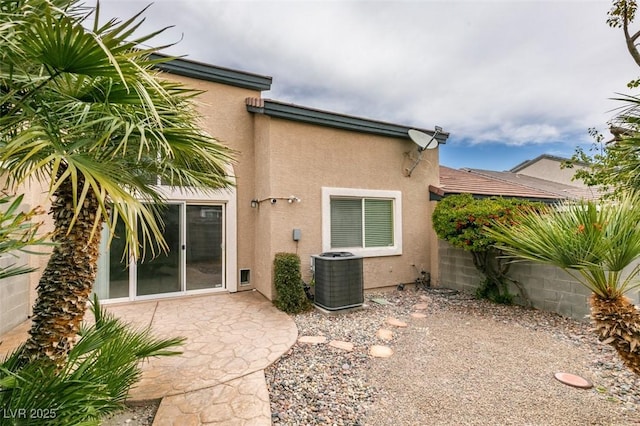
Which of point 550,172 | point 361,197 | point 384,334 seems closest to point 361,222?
point 361,197

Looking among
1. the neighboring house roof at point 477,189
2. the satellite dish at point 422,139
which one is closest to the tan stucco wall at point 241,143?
the satellite dish at point 422,139

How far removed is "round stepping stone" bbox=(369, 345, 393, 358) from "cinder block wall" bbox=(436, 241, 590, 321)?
4.20 meters

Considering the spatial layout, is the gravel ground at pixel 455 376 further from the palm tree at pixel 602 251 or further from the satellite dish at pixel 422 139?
the satellite dish at pixel 422 139

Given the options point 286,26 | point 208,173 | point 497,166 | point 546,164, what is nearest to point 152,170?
point 208,173

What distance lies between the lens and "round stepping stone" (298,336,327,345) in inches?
236

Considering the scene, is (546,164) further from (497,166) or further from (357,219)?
(357,219)

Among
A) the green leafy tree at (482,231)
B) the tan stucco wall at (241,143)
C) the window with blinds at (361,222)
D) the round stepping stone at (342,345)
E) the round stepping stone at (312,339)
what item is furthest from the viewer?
the window with blinds at (361,222)

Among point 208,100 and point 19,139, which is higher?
point 208,100

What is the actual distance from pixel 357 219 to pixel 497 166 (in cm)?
3438

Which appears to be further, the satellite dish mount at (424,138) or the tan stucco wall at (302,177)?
the satellite dish mount at (424,138)

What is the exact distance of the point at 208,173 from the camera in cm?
496

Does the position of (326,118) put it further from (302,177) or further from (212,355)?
(212,355)

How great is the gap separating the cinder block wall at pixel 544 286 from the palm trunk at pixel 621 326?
11.1 feet

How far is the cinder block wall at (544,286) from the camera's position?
23.0 ft
